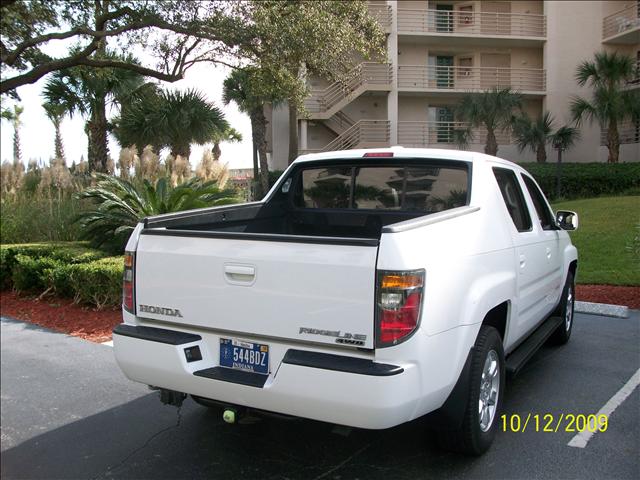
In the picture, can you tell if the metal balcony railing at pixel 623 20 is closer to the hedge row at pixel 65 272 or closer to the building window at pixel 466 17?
the hedge row at pixel 65 272

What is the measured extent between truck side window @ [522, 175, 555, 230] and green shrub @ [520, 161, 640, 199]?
241 centimetres

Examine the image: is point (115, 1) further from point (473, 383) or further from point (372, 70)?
point (372, 70)

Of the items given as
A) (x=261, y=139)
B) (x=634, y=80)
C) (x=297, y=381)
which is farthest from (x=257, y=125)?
(x=297, y=381)

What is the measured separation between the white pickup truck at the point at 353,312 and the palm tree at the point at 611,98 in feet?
18.9

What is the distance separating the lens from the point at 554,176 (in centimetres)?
1068

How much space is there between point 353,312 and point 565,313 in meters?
3.83

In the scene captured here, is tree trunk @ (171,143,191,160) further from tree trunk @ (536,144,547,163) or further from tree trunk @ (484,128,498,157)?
tree trunk @ (536,144,547,163)

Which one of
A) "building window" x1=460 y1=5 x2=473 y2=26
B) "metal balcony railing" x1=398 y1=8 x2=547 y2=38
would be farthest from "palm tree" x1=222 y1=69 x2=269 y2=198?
"building window" x1=460 y1=5 x2=473 y2=26

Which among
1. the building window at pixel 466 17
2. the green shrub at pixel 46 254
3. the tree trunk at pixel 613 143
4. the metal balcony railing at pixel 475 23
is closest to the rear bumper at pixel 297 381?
the green shrub at pixel 46 254

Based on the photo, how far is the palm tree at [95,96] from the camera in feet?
54.9

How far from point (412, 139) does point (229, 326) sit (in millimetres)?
22464

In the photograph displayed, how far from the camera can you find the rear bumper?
8.84 feet

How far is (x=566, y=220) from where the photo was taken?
5.53m

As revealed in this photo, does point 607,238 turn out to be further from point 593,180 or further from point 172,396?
point 172,396
